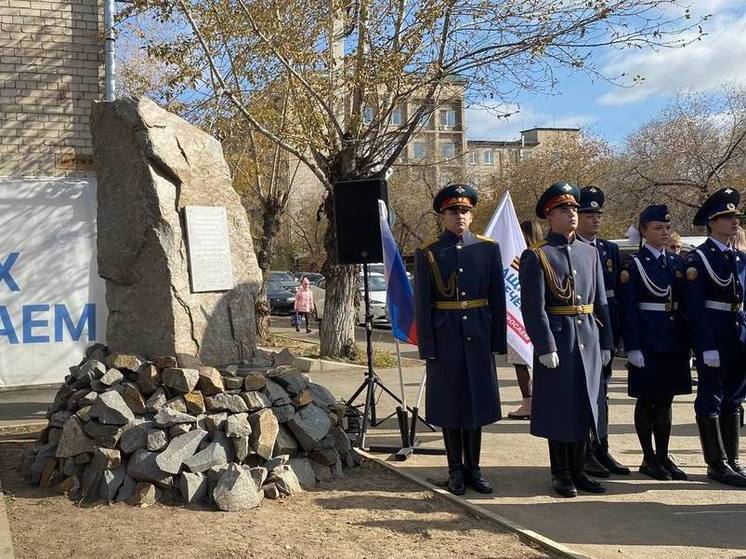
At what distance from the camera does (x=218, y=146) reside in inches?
269

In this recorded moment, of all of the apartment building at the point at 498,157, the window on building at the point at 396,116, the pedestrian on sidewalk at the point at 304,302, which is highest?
the apartment building at the point at 498,157

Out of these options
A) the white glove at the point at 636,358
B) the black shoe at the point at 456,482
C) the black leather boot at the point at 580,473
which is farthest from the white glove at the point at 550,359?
the black shoe at the point at 456,482

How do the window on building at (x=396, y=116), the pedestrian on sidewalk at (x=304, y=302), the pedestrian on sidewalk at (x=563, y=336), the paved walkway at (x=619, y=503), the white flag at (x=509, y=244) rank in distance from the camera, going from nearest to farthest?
the paved walkway at (x=619, y=503) < the pedestrian on sidewalk at (x=563, y=336) < the white flag at (x=509, y=244) < the window on building at (x=396, y=116) < the pedestrian on sidewalk at (x=304, y=302)

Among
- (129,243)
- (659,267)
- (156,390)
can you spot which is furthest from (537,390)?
(129,243)

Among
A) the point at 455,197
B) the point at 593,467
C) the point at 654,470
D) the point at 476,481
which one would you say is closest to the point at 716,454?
the point at 654,470

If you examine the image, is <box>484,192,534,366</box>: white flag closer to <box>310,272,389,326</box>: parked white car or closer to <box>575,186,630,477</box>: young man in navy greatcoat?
<box>575,186,630,477</box>: young man in navy greatcoat

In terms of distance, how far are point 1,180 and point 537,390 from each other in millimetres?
7907

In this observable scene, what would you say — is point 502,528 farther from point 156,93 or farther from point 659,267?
point 156,93

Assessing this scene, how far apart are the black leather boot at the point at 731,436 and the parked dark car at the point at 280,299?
21.7m

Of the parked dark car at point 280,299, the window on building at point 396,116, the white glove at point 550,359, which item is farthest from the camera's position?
the parked dark car at point 280,299

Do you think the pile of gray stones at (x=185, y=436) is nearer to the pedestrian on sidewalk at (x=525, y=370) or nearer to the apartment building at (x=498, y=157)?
the pedestrian on sidewalk at (x=525, y=370)

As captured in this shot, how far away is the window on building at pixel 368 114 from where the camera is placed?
12.0 m

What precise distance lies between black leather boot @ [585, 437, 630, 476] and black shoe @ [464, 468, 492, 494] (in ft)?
3.27

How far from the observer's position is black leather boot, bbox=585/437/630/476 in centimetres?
590
